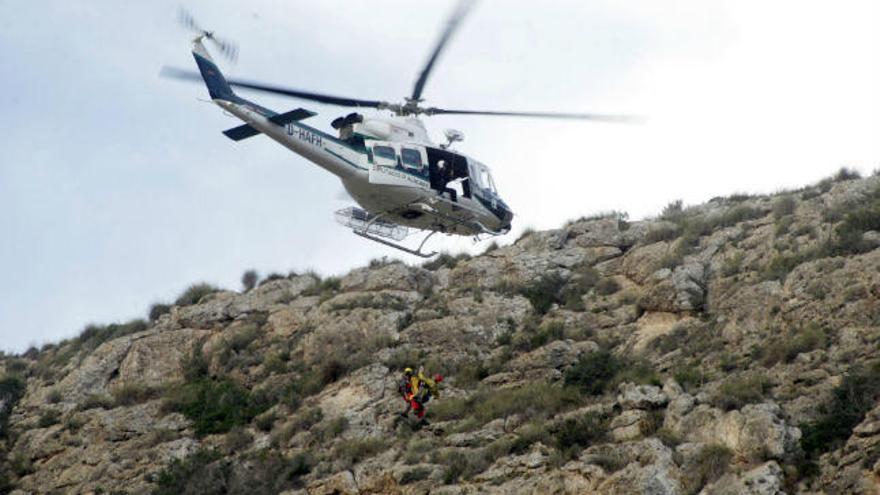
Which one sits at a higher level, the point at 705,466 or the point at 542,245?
the point at 542,245

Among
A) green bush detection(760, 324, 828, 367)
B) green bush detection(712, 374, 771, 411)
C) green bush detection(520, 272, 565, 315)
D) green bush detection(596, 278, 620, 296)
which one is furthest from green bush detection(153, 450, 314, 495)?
green bush detection(760, 324, 828, 367)

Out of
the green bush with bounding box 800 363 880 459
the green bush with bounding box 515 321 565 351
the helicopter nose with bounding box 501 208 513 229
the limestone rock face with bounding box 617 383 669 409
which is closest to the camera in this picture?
the green bush with bounding box 800 363 880 459

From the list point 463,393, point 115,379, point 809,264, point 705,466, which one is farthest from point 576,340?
point 115,379

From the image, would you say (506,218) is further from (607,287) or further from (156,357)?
(156,357)

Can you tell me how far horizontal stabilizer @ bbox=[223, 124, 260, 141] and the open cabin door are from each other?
10.0 ft

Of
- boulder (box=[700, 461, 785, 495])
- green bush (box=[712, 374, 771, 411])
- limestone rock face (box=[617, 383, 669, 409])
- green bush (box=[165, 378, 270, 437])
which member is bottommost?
boulder (box=[700, 461, 785, 495])

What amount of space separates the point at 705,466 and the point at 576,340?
9308 mm

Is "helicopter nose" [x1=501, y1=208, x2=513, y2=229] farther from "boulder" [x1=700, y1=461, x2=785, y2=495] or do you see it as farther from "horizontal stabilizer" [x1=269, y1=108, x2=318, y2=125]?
"boulder" [x1=700, y1=461, x2=785, y2=495]

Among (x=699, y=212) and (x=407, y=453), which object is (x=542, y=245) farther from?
(x=407, y=453)

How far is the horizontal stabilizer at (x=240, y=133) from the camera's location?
116 feet

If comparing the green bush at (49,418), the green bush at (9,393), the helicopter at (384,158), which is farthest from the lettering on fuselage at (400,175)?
the green bush at (9,393)

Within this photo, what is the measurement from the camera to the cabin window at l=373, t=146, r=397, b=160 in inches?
1395

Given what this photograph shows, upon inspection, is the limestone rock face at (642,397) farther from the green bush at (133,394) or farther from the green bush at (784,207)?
the green bush at (133,394)

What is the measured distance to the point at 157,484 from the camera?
3559 centimetres
